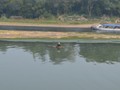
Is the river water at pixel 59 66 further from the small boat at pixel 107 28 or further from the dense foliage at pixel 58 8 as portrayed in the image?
the dense foliage at pixel 58 8

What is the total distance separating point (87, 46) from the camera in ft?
164

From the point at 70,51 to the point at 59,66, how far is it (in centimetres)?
989

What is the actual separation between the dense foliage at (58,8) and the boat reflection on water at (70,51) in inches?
1624

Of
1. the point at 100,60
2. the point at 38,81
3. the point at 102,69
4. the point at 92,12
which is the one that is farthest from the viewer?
the point at 92,12

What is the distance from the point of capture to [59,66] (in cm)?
3609

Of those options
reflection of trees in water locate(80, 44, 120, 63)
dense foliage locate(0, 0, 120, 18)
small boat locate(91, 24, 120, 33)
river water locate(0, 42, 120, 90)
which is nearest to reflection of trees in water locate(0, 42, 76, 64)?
river water locate(0, 42, 120, 90)

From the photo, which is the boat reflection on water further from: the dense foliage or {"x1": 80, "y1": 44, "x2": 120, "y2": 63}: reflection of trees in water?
the dense foliage

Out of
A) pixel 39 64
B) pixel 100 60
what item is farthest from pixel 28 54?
pixel 100 60

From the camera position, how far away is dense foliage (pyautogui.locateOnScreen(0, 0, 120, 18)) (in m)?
91.4

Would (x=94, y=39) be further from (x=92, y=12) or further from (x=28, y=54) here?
(x=92, y=12)

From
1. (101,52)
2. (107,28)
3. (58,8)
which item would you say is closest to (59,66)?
(101,52)

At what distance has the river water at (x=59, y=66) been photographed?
95.9 feet

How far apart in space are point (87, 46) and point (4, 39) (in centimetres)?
1504

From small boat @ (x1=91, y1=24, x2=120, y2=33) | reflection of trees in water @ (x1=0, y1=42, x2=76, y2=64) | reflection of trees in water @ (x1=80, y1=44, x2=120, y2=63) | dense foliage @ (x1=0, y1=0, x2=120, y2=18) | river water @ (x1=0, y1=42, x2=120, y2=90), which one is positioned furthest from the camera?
dense foliage @ (x1=0, y1=0, x2=120, y2=18)
